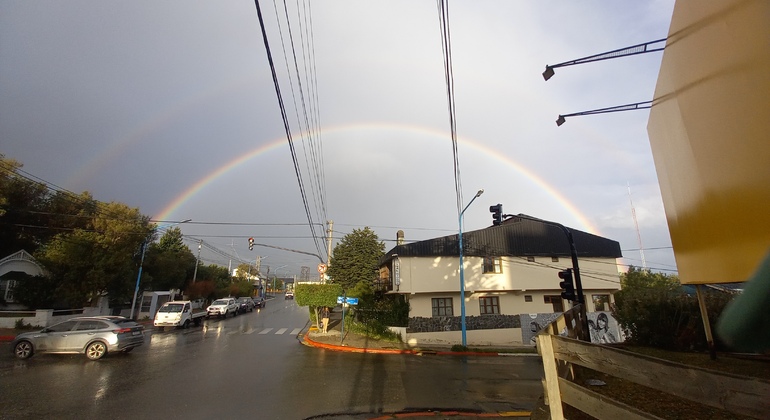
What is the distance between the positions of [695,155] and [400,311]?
19848 millimetres

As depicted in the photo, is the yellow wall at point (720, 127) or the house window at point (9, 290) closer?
the yellow wall at point (720, 127)

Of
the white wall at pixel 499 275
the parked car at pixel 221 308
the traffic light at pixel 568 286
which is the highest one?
the white wall at pixel 499 275

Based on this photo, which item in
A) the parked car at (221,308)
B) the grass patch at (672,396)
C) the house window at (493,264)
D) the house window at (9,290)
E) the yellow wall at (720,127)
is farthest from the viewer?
the parked car at (221,308)

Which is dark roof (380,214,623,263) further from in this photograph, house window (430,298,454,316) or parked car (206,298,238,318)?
parked car (206,298,238,318)

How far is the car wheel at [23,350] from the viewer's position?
12.3m

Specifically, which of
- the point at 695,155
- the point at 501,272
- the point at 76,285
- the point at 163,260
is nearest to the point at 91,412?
the point at 695,155

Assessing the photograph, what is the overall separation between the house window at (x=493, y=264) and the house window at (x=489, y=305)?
1.87 meters

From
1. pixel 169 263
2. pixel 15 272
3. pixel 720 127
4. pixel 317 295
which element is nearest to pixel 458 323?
pixel 317 295

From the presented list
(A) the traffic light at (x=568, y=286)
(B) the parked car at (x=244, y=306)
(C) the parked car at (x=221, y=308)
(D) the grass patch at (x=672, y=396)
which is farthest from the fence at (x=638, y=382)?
(B) the parked car at (x=244, y=306)

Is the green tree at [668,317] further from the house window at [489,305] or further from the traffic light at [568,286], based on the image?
the house window at [489,305]

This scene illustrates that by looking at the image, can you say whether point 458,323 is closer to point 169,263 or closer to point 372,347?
point 372,347

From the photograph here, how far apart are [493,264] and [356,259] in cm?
997

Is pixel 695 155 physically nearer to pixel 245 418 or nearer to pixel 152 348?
pixel 245 418

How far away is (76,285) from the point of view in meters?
23.1
